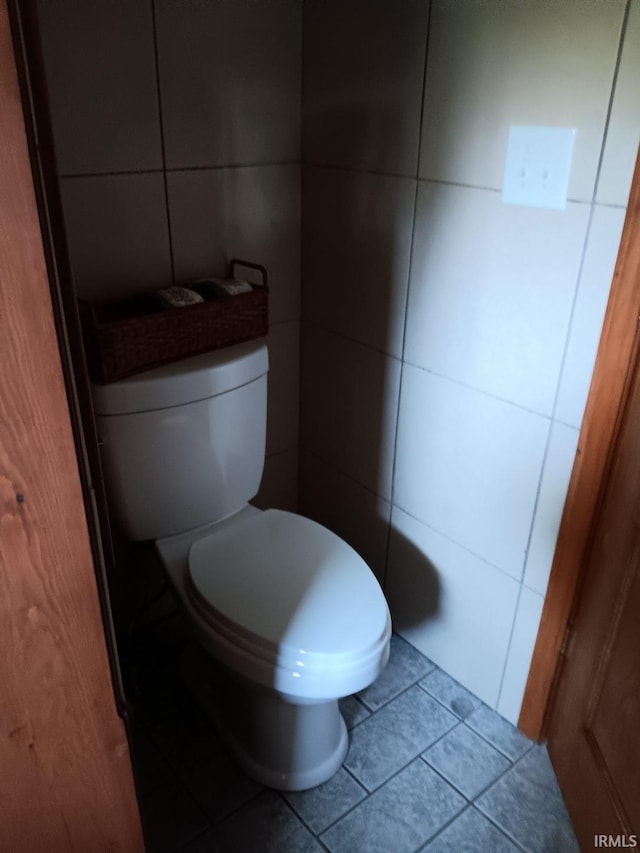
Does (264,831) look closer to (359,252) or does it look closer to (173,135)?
(359,252)

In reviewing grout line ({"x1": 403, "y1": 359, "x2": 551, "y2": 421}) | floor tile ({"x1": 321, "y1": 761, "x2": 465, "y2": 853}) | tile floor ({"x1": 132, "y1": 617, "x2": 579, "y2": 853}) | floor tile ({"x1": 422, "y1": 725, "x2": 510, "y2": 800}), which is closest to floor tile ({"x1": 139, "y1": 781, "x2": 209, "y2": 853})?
tile floor ({"x1": 132, "y1": 617, "x2": 579, "y2": 853})

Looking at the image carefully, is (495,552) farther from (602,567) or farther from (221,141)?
(221,141)

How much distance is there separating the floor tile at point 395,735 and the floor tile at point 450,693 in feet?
0.06

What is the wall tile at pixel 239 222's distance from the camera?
1.45m

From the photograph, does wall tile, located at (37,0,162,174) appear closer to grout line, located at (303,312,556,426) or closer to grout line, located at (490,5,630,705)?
grout line, located at (303,312,556,426)

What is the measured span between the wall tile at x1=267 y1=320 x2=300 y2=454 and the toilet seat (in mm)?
382

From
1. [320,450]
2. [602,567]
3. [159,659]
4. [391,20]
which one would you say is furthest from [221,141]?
[159,659]

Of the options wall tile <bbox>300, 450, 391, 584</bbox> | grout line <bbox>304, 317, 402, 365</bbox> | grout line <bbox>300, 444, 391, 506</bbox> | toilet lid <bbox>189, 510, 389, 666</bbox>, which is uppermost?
grout line <bbox>304, 317, 402, 365</bbox>

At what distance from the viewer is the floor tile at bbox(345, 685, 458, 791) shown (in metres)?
1.47

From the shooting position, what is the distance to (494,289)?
1294 millimetres

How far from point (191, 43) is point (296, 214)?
433 mm

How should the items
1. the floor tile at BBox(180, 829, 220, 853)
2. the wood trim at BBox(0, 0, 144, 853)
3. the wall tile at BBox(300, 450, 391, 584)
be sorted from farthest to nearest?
the wall tile at BBox(300, 450, 391, 584)
the floor tile at BBox(180, 829, 220, 853)
the wood trim at BBox(0, 0, 144, 853)

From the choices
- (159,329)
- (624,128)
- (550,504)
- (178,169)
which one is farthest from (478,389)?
(178,169)

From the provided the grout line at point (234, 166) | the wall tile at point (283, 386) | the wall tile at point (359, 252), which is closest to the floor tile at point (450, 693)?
the wall tile at point (283, 386)
